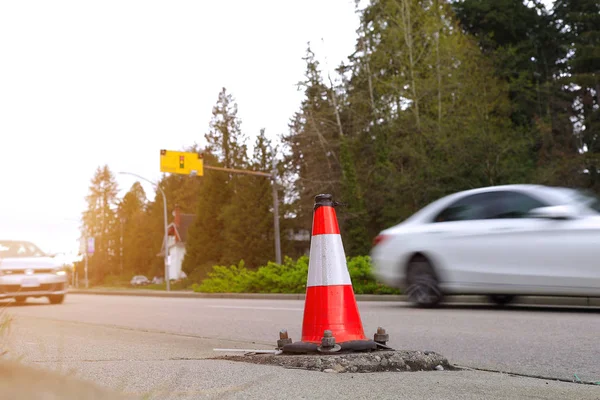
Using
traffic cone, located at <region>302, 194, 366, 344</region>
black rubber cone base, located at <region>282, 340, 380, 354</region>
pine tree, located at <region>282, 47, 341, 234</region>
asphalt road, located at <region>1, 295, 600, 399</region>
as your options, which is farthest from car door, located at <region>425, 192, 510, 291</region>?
pine tree, located at <region>282, 47, 341, 234</region>

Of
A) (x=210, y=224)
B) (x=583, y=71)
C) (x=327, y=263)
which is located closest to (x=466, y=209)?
(x=327, y=263)

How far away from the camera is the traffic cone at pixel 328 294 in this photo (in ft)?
16.5

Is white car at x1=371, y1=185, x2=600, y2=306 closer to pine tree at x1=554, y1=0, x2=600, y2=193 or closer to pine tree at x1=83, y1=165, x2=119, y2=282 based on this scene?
pine tree at x1=554, y1=0, x2=600, y2=193

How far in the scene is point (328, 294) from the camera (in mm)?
5090

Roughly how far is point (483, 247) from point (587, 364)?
489 centimetres

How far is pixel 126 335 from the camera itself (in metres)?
8.14

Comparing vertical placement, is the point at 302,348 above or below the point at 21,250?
below

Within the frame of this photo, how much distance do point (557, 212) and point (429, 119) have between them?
22583 millimetres

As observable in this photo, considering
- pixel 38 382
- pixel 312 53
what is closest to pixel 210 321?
pixel 38 382

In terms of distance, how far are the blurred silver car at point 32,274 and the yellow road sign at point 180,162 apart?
39.1ft

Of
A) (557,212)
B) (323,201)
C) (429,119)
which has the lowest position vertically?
(323,201)

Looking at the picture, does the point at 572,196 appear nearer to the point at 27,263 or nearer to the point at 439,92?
the point at 27,263

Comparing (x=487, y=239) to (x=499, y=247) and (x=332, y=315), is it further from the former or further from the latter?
(x=332, y=315)

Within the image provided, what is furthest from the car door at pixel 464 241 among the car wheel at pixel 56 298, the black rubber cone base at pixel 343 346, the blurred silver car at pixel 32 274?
the car wheel at pixel 56 298
